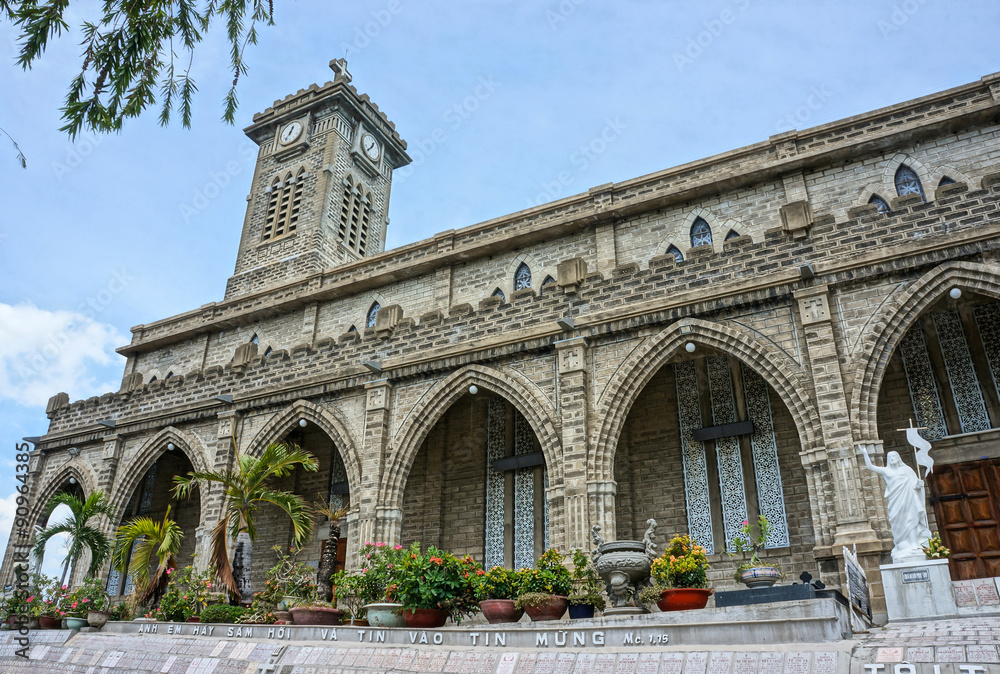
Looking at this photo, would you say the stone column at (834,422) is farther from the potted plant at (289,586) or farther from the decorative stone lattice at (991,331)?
the potted plant at (289,586)

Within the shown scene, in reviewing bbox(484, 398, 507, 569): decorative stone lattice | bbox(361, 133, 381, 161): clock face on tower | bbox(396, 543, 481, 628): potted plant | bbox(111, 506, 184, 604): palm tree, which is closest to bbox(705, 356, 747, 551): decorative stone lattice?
bbox(484, 398, 507, 569): decorative stone lattice

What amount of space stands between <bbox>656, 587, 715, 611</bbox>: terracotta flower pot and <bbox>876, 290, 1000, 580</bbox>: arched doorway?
17.7 ft

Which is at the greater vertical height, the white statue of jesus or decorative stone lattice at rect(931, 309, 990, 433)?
decorative stone lattice at rect(931, 309, 990, 433)

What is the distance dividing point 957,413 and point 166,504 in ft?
67.7

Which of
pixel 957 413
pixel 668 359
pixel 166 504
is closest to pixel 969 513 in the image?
pixel 957 413

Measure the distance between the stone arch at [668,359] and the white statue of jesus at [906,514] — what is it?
7.03 ft

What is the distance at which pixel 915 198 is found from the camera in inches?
528

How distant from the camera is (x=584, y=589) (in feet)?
41.1

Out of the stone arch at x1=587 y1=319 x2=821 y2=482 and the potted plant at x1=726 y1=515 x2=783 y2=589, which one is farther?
the stone arch at x1=587 y1=319 x2=821 y2=482

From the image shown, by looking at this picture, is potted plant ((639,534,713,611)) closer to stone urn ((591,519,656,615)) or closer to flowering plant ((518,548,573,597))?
stone urn ((591,519,656,615))

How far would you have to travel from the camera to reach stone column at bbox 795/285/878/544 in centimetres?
1173

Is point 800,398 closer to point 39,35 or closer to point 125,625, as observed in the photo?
point 39,35

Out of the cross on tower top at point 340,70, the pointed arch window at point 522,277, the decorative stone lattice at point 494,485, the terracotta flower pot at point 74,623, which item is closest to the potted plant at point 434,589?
the decorative stone lattice at point 494,485

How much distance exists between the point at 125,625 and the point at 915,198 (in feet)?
52.9
